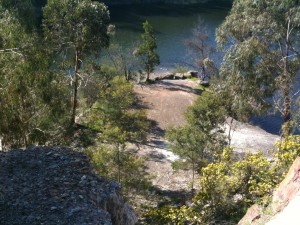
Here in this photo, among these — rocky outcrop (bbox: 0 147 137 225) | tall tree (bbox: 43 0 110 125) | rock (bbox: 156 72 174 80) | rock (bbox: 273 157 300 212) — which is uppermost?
tall tree (bbox: 43 0 110 125)

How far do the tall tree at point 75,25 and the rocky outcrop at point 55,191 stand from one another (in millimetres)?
11129

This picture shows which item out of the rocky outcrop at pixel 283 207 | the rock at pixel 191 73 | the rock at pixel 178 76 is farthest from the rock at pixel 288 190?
the rock at pixel 191 73

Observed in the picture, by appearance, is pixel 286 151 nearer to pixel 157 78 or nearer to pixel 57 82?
pixel 57 82

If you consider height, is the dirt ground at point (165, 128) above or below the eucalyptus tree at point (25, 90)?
below

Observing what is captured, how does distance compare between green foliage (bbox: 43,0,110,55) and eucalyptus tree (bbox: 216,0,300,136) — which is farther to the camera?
green foliage (bbox: 43,0,110,55)

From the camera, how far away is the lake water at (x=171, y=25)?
45.7 m

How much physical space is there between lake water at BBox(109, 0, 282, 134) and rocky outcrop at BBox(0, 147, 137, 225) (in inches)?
841

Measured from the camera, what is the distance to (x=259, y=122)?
3356cm

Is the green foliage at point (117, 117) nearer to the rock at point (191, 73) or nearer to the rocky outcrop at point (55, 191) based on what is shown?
the rocky outcrop at point (55, 191)

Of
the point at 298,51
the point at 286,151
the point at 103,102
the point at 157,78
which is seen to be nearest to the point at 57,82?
the point at 103,102

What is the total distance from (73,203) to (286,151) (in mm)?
7786

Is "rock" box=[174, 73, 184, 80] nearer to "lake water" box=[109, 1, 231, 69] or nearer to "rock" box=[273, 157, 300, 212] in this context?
"lake water" box=[109, 1, 231, 69]

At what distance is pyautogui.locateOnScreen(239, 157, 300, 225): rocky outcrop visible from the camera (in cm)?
1153

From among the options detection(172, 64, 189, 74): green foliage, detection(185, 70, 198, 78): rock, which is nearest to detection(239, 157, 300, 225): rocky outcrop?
detection(185, 70, 198, 78): rock
